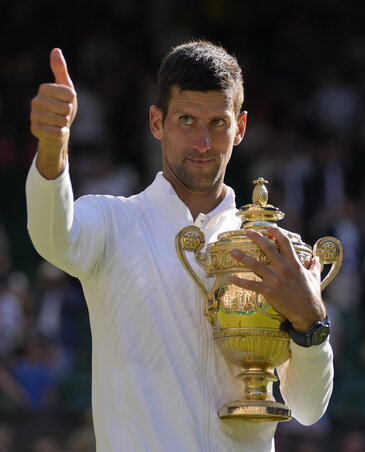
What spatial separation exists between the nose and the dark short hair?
4.6 inches

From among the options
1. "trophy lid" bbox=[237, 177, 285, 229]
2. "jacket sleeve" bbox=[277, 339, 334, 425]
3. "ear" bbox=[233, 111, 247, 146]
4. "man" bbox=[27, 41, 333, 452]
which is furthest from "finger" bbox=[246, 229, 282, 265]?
"ear" bbox=[233, 111, 247, 146]

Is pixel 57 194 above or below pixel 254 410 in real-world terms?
above

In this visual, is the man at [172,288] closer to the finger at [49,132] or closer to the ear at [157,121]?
the ear at [157,121]

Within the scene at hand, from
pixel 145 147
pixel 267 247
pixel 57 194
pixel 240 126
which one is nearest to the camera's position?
pixel 57 194

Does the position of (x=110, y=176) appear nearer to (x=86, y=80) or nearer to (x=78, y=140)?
(x=78, y=140)

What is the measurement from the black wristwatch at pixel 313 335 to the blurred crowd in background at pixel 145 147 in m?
5.62

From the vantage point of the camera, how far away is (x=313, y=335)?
3.24 m

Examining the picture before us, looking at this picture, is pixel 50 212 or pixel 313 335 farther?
pixel 313 335

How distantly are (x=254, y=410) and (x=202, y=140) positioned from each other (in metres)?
0.78

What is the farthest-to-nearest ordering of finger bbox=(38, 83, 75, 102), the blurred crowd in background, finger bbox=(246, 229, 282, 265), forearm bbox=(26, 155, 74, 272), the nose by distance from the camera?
the blurred crowd in background
the nose
finger bbox=(246, 229, 282, 265)
forearm bbox=(26, 155, 74, 272)
finger bbox=(38, 83, 75, 102)

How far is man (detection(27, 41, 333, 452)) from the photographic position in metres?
3.21

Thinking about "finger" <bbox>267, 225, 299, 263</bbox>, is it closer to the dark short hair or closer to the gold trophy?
the gold trophy

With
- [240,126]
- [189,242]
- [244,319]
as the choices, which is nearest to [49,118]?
[189,242]

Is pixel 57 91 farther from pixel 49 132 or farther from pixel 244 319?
pixel 244 319
